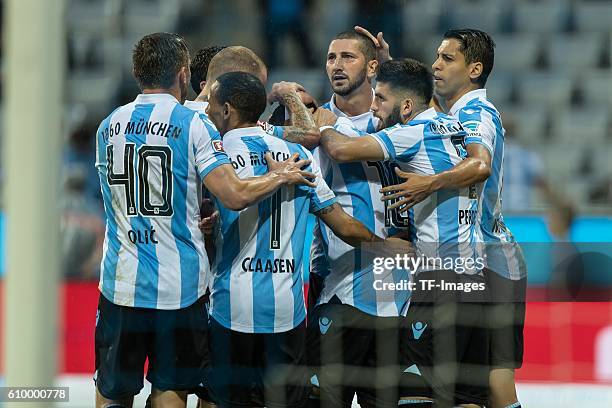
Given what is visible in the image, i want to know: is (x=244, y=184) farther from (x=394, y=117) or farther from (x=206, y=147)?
(x=394, y=117)

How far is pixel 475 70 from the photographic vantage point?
3.67 meters

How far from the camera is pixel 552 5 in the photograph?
7211 mm

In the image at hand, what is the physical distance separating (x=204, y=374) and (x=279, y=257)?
44 cm

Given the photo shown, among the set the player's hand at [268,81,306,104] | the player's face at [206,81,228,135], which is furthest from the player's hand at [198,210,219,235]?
the player's hand at [268,81,306,104]

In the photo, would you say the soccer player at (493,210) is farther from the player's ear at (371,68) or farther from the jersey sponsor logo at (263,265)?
the jersey sponsor logo at (263,265)

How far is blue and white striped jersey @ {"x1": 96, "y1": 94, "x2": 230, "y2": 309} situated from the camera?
319cm

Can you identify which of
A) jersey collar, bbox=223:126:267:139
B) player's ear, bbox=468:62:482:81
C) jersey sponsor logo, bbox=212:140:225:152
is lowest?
jersey sponsor logo, bbox=212:140:225:152

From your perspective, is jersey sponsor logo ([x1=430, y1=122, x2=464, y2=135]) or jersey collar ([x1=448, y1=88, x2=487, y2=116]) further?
jersey collar ([x1=448, y1=88, x2=487, y2=116])

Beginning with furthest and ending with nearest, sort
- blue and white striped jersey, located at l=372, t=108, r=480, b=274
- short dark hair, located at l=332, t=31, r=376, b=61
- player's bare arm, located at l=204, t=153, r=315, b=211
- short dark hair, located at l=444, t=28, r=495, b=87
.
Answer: short dark hair, located at l=332, t=31, r=376, b=61
short dark hair, located at l=444, t=28, r=495, b=87
blue and white striped jersey, located at l=372, t=108, r=480, b=274
player's bare arm, located at l=204, t=153, r=315, b=211

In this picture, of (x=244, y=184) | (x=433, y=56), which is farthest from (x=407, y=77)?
(x=433, y=56)

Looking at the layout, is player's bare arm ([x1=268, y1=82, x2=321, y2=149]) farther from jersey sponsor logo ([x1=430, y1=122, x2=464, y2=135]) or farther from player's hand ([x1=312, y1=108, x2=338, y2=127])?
jersey sponsor logo ([x1=430, y1=122, x2=464, y2=135])

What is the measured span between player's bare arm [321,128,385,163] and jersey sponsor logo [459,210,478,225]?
352mm

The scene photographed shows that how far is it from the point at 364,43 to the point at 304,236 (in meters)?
0.86

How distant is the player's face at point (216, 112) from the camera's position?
329 cm
